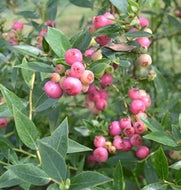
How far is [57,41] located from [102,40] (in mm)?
128

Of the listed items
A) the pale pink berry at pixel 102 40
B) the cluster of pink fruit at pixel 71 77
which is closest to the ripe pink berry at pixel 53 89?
the cluster of pink fruit at pixel 71 77

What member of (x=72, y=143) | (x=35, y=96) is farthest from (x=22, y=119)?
(x=35, y=96)

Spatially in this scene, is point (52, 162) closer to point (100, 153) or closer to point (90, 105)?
point (100, 153)

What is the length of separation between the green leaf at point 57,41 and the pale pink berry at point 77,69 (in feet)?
0.29

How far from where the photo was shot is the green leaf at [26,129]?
965 millimetres

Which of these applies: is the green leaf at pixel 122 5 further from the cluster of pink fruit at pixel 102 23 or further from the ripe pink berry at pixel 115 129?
the ripe pink berry at pixel 115 129

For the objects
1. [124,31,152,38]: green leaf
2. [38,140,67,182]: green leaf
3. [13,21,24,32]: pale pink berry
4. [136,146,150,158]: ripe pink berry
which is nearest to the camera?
[38,140,67,182]: green leaf

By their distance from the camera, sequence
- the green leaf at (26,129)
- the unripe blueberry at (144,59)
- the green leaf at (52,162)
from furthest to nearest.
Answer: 1. the unripe blueberry at (144,59)
2. the green leaf at (26,129)
3. the green leaf at (52,162)

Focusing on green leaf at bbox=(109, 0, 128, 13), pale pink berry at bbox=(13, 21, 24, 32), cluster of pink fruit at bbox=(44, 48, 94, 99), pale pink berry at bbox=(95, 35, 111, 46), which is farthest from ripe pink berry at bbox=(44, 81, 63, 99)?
pale pink berry at bbox=(13, 21, 24, 32)

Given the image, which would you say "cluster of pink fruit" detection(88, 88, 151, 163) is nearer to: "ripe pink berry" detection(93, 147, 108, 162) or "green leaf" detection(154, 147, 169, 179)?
"ripe pink berry" detection(93, 147, 108, 162)

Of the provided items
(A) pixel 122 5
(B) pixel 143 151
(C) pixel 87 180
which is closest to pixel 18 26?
(A) pixel 122 5

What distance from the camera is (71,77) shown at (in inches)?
39.3

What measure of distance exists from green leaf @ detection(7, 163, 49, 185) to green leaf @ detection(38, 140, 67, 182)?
2cm

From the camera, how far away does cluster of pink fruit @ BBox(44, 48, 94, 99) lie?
99 centimetres
